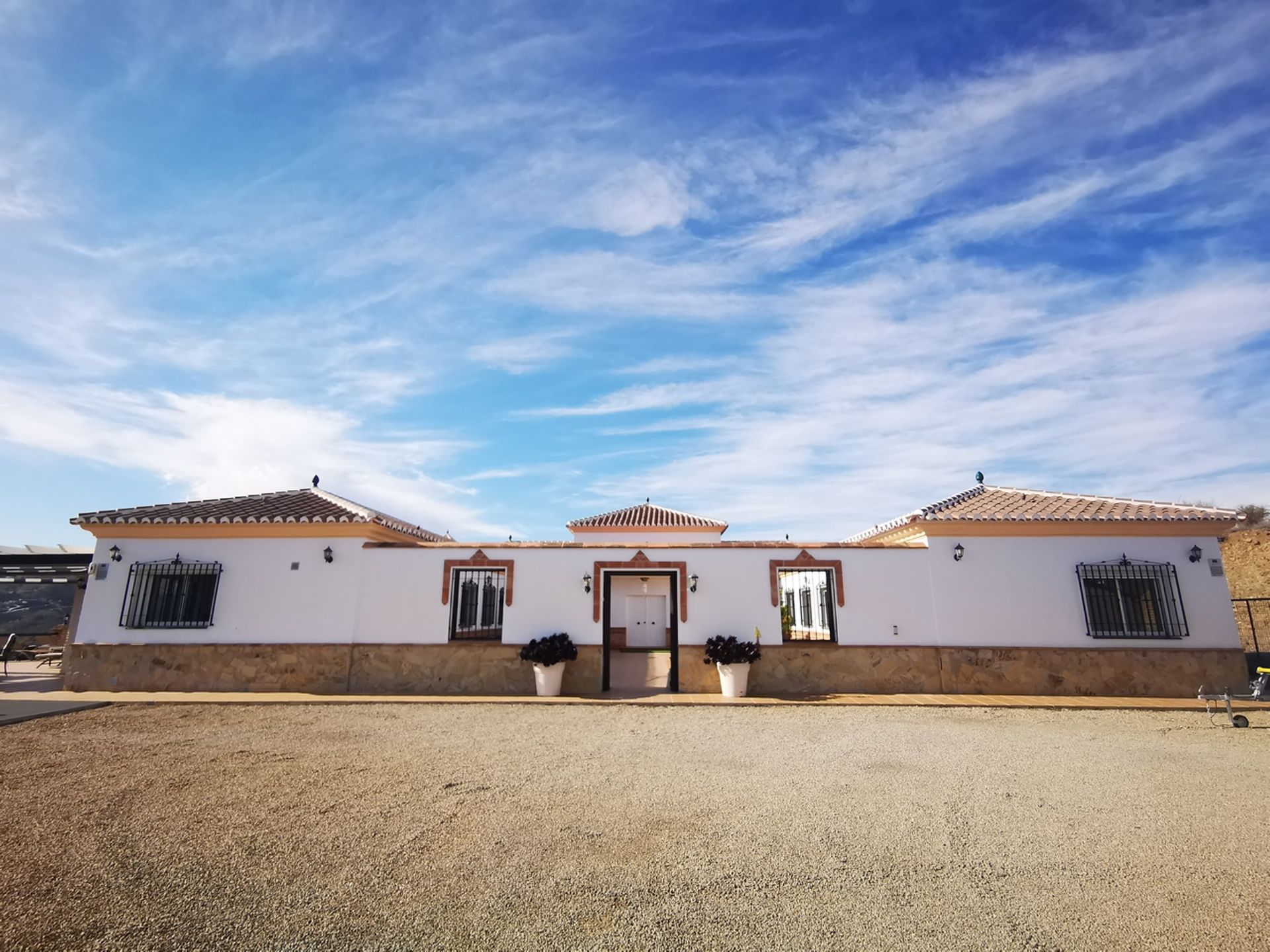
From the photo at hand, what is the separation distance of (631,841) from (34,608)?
1558 inches

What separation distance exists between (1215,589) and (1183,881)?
11227mm

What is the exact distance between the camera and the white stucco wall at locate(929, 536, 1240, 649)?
12070 millimetres

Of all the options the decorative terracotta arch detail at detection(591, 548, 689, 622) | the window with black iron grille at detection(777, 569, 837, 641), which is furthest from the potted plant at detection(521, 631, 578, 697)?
the window with black iron grille at detection(777, 569, 837, 641)

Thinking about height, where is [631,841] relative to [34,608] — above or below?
below

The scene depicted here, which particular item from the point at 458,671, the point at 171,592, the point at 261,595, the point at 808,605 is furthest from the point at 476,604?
the point at 808,605

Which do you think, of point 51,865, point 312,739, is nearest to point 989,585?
point 312,739

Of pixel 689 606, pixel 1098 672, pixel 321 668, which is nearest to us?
pixel 1098 672

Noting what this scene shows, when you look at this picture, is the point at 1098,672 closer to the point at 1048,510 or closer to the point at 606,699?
the point at 1048,510

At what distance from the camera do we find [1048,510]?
1295cm

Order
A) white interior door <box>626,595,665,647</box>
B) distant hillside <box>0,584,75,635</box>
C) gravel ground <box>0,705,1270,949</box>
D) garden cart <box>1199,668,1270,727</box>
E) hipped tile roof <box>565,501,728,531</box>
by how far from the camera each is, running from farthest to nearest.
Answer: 1. distant hillside <box>0,584,75,635</box>
2. white interior door <box>626,595,665,647</box>
3. hipped tile roof <box>565,501,728,531</box>
4. garden cart <box>1199,668,1270,727</box>
5. gravel ground <box>0,705,1270,949</box>

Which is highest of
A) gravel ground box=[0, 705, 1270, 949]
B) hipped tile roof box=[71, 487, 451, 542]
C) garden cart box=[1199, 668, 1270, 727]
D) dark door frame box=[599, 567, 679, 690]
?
hipped tile roof box=[71, 487, 451, 542]

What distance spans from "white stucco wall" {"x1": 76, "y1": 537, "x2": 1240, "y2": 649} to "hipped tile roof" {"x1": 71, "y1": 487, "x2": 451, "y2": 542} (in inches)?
20.8

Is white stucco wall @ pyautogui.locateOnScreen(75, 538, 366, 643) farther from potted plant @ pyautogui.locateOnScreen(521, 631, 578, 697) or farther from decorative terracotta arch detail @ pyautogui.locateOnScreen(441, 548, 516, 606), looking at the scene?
potted plant @ pyautogui.locateOnScreen(521, 631, 578, 697)

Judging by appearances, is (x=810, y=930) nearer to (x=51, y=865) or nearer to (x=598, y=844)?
(x=598, y=844)
